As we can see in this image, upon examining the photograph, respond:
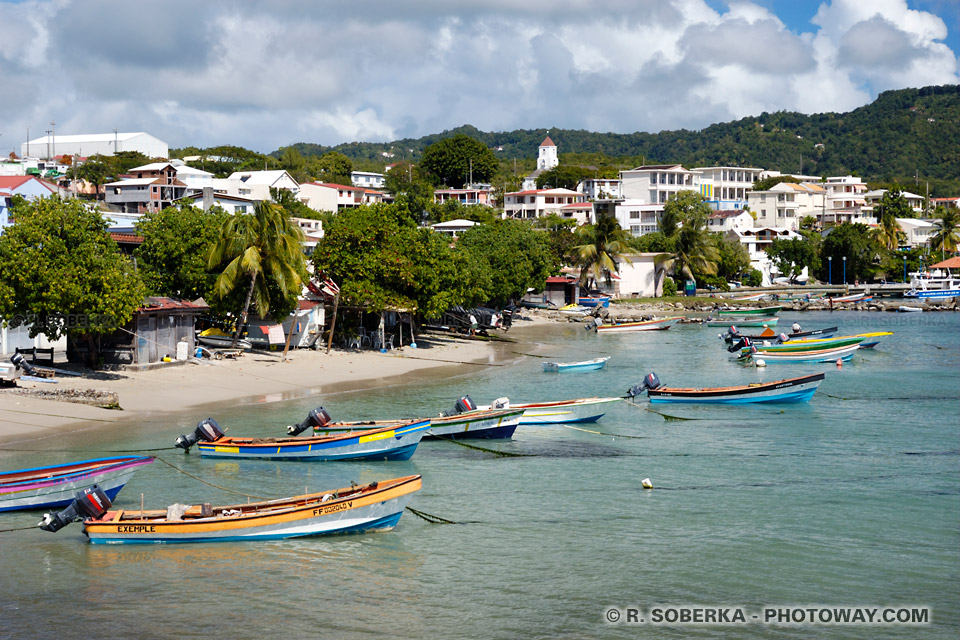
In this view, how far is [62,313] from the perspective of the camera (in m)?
33.9

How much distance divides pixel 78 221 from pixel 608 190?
101m

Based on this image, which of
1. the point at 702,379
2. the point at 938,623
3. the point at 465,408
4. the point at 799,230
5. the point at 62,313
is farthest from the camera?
the point at 799,230

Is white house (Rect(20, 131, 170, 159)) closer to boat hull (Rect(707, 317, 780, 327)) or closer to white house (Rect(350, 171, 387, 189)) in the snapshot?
white house (Rect(350, 171, 387, 189))

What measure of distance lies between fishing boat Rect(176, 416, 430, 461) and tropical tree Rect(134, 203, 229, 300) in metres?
19.2

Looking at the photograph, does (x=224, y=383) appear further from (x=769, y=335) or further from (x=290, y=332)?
(x=769, y=335)

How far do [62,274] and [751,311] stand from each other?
64.0 meters

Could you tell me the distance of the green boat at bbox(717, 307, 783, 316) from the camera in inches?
3211

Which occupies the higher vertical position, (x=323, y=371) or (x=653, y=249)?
(x=653, y=249)

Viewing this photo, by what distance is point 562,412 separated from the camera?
1314 inches

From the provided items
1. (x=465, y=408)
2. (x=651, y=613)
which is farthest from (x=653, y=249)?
(x=651, y=613)

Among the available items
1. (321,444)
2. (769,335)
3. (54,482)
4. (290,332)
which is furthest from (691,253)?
(54,482)

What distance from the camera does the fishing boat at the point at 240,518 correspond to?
19.5 meters

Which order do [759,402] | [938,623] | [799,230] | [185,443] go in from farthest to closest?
[799,230], [759,402], [185,443], [938,623]

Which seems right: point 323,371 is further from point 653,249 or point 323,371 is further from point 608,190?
point 608,190
